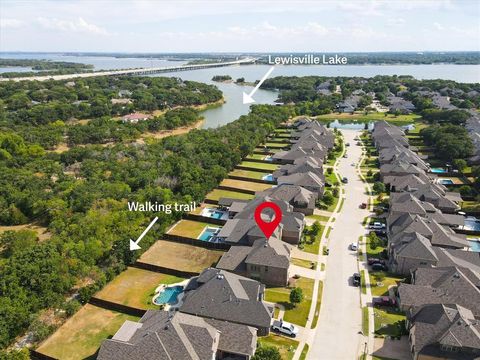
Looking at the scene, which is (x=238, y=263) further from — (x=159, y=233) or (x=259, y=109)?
(x=259, y=109)

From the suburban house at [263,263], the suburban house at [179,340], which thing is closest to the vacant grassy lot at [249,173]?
the suburban house at [263,263]

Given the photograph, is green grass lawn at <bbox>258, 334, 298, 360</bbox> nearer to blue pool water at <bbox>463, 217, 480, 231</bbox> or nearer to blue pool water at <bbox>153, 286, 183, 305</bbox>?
blue pool water at <bbox>153, 286, 183, 305</bbox>

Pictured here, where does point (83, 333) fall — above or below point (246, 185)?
below

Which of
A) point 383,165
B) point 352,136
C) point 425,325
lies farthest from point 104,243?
point 352,136

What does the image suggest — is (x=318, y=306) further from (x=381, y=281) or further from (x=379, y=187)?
(x=379, y=187)

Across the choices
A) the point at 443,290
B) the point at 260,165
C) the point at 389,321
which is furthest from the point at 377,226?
the point at 260,165

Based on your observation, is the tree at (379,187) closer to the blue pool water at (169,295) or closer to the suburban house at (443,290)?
the suburban house at (443,290)

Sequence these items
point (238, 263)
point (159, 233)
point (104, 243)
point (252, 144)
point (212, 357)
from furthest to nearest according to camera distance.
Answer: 1. point (252, 144)
2. point (159, 233)
3. point (104, 243)
4. point (238, 263)
5. point (212, 357)
